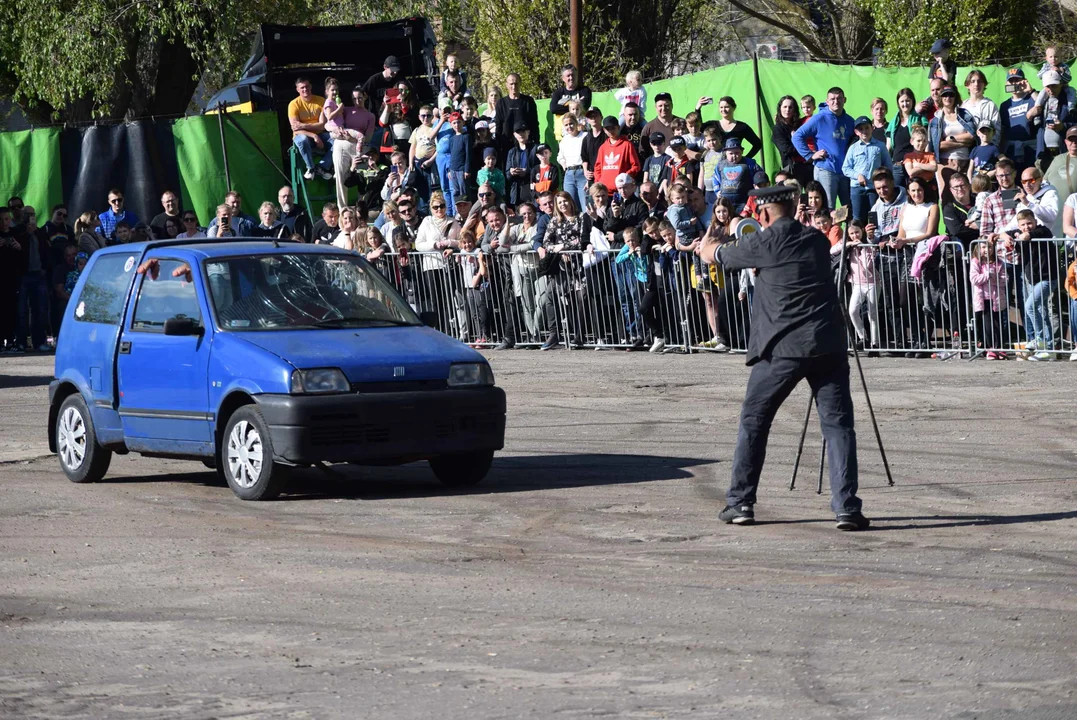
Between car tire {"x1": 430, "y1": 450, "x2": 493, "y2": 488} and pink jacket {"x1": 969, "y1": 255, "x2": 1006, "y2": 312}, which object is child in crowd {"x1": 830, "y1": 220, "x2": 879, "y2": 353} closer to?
pink jacket {"x1": 969, "y1": 255, "x2": 1006, "y2": 312}

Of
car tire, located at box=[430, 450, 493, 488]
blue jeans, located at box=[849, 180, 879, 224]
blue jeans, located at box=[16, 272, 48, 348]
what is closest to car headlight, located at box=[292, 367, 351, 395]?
car tire, located at box=[430, 450, 493, 488]

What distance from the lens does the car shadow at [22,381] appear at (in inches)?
791

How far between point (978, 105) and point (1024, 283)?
304cm

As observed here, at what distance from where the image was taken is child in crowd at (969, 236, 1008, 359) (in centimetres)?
1795

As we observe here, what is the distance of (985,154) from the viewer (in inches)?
764

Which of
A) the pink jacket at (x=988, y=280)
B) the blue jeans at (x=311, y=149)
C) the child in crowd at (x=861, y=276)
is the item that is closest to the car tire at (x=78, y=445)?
the child in crowd at (x=861, y=276)

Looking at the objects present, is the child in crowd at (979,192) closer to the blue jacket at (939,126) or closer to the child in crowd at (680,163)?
the blue jacket at (939,126)

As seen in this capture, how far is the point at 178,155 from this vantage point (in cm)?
2755

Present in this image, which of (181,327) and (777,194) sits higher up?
(777,194)

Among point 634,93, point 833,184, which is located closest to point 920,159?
point 833,184

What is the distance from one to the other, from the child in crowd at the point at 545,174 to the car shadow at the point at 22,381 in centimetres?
667

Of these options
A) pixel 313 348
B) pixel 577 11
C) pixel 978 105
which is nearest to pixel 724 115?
pixel 978 105

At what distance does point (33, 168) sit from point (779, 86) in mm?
12150

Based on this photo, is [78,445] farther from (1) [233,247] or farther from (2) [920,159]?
(2) [920,159]
